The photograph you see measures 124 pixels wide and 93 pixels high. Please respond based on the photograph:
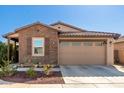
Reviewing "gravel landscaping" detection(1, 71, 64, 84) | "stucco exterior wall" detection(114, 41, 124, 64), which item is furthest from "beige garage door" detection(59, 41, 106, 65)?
"gravel landscaping" detection(1, 71, 64, 84)

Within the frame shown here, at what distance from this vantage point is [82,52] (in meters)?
19.9

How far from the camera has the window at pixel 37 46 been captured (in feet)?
62.3

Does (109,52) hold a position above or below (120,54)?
above

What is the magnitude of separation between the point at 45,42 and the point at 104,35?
5.11 meters

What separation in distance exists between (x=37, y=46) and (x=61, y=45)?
2181 millimetres

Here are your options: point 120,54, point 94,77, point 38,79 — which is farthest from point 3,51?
point 120,54

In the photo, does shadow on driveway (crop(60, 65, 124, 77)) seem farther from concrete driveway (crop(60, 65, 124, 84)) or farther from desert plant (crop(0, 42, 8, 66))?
desert plant (crop(0, 42, 8, 66))

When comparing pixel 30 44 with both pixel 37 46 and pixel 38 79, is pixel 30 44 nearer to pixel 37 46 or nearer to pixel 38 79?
pixel 37 46

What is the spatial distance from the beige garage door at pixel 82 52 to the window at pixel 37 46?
1727 millimetres

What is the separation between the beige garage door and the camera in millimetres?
19781

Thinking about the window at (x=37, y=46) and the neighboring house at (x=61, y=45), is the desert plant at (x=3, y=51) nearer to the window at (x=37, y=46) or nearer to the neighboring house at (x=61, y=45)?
the neighboring house at (x=61, y=45)

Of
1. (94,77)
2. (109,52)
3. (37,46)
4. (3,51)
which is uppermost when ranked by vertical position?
(37,46)

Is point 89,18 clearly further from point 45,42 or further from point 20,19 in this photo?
point 20,19

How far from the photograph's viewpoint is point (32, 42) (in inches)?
747
